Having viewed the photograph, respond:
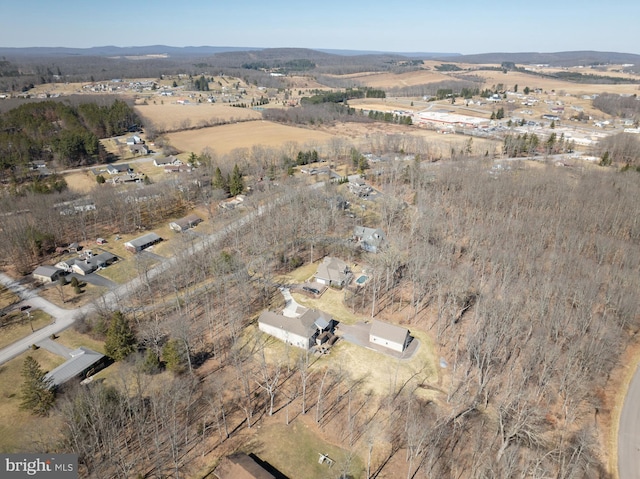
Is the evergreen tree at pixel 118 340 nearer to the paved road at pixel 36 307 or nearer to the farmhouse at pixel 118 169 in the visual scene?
the paved road at pixel 36 307

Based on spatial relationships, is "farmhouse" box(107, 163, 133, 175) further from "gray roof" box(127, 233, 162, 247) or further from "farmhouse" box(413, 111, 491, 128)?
"farmhouse" box(413, 111, 491, 128)

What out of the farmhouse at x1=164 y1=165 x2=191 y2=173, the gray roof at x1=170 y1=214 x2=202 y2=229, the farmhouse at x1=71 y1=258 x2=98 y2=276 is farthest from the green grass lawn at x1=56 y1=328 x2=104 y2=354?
the farmhouse at x1=164 y1=165 x2=191 y2=173

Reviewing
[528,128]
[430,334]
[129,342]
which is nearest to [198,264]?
[129,342]

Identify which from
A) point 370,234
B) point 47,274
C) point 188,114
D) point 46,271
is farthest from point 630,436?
point 188,114

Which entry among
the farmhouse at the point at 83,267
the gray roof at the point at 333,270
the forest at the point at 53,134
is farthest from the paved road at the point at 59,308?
the forest at the point at 53,134

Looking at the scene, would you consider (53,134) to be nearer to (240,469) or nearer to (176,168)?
(176,168)
